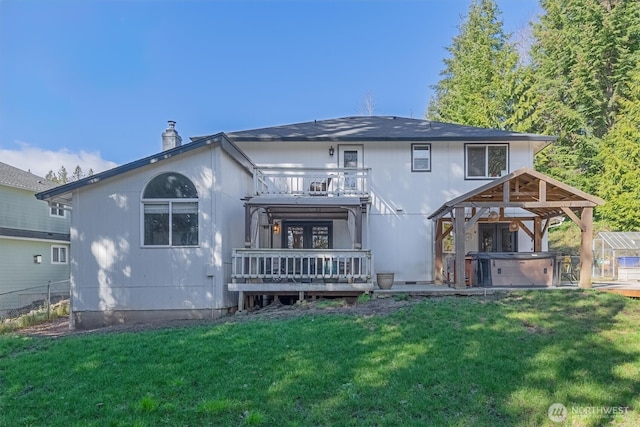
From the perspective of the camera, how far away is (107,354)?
6137 mm

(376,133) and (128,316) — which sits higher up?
(376,133)

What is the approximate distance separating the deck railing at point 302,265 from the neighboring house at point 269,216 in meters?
0.03

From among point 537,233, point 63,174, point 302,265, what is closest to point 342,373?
point 302,265

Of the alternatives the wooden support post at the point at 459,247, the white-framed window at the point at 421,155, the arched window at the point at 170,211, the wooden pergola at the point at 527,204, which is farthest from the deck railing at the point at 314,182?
the wooden support post at the point at 459,247

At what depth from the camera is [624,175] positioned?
60.0ft

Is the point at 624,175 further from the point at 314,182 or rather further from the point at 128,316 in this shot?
the point at 128,316

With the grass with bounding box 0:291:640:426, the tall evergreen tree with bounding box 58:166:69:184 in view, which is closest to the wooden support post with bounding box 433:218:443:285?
the grass with bounding box 0:291:640:426

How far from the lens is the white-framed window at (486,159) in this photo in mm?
14234

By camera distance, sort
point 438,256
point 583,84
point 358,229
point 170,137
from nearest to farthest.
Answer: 1. point 358,229
2. point 438,256
3. point 170,137
4. point 583,84

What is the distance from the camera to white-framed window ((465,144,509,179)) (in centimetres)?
1423

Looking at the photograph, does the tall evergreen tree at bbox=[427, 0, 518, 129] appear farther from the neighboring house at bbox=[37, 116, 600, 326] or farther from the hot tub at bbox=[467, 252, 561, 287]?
the hot tub at bbox=[467, 252, 561, 287]

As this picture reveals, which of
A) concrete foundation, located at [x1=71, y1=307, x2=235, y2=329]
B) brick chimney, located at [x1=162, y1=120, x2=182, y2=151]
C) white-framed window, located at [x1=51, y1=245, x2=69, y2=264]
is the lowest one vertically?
concrete foundation, located at [x1=71, y1=307, x2=235, y2=329]

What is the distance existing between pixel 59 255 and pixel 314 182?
15563 millimetres

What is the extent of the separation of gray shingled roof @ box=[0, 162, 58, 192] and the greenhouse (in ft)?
81.6
